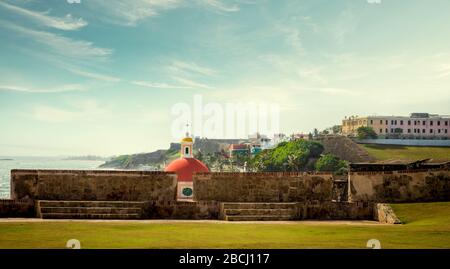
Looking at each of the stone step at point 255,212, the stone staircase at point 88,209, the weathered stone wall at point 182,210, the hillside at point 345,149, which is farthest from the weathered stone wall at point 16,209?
the hillside at point 345,149

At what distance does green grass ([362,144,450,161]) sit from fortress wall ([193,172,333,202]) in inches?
2733

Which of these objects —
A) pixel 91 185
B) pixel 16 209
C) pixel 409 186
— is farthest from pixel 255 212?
pixel 16 209

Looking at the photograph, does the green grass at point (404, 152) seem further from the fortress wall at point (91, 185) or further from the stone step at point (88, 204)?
the stone step at point (88, 204)

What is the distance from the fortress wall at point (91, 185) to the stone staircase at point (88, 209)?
116 cm

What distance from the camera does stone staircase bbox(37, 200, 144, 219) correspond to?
64.7 ft

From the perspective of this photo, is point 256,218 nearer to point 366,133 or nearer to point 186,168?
point 186,168

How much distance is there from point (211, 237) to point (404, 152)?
91.4m

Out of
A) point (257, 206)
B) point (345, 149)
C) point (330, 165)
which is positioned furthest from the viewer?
point (345, 149)

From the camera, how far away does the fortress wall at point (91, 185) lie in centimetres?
2217

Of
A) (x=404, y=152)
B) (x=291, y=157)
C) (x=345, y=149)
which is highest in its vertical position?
(x=345, y=149)

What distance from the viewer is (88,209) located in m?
20.2

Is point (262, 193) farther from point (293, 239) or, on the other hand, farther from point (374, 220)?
point (293, 239)

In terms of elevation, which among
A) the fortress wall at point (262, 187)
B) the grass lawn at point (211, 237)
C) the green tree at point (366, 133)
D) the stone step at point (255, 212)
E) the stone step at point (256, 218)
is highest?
the green tree at point (366, 133)
